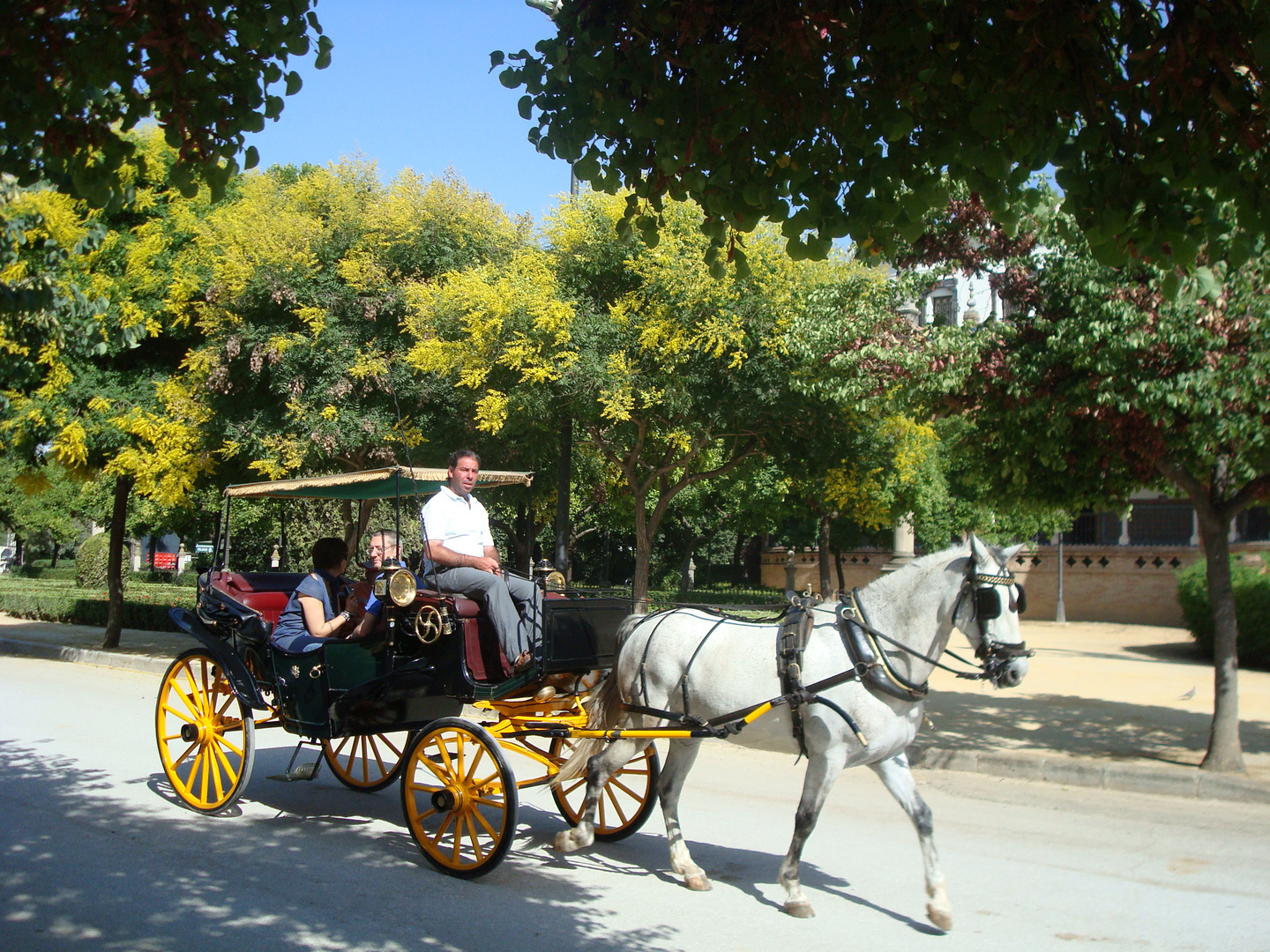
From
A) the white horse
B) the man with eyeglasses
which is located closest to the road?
the white horse

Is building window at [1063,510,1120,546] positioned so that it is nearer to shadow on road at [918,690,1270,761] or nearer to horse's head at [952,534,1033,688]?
shadow on road at [918,690,1270,761]

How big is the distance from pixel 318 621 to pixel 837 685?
3665mm

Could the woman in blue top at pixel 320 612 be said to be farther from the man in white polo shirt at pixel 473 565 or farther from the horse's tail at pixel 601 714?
the horse's tail at pixel 601 714

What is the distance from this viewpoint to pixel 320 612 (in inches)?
285

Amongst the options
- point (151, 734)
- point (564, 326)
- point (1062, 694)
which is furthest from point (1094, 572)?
point (151, 734)

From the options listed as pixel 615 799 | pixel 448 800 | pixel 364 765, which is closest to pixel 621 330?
pixel 364 765

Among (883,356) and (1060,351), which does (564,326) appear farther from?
(1060,351)

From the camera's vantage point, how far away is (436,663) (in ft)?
21.2

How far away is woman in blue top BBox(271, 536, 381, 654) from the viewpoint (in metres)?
7.07

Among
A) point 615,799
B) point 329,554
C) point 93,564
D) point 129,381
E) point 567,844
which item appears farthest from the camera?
point 93,564

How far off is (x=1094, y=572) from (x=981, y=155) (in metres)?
31.0

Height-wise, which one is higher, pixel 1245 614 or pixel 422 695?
pixel 1245 614

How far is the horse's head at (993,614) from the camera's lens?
547 centimetres

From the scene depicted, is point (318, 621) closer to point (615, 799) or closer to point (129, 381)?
point (615, 799)
